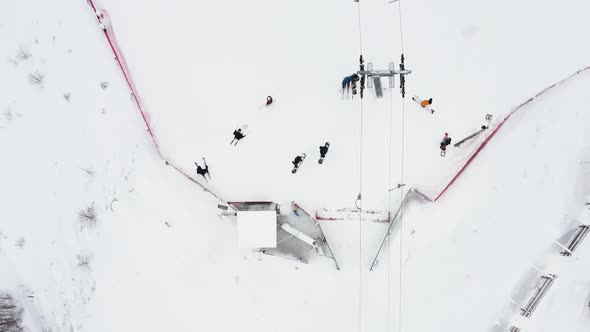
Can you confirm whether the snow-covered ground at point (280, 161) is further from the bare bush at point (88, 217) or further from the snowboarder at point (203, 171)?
the snowboarder at point (203, 171)

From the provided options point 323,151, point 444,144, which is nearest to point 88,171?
point 323,151

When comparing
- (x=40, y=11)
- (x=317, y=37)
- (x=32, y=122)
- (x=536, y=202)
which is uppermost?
(x=40, y=11)

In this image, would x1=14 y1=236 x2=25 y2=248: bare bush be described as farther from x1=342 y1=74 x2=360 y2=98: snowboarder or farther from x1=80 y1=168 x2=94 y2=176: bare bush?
x1=342 y1=74 x2=360 y2=98: snowboarder

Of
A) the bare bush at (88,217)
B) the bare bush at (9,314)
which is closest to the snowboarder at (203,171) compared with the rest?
the bare bush at (88,217)

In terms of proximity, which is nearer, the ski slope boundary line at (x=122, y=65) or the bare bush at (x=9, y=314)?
the ski slope boundary line at (x=122, y=65)

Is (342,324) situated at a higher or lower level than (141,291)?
lower

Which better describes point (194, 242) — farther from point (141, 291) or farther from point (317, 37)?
point (317, 37)

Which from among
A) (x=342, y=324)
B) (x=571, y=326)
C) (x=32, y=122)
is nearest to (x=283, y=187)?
(x=342, y=324)

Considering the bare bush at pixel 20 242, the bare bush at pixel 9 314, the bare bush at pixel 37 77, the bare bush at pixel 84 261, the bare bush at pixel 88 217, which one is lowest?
the bare bush at pixel 9 314


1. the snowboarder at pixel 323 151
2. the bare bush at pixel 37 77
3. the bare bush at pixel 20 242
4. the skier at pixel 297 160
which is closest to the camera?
the snowboarder at pixel 323 151
